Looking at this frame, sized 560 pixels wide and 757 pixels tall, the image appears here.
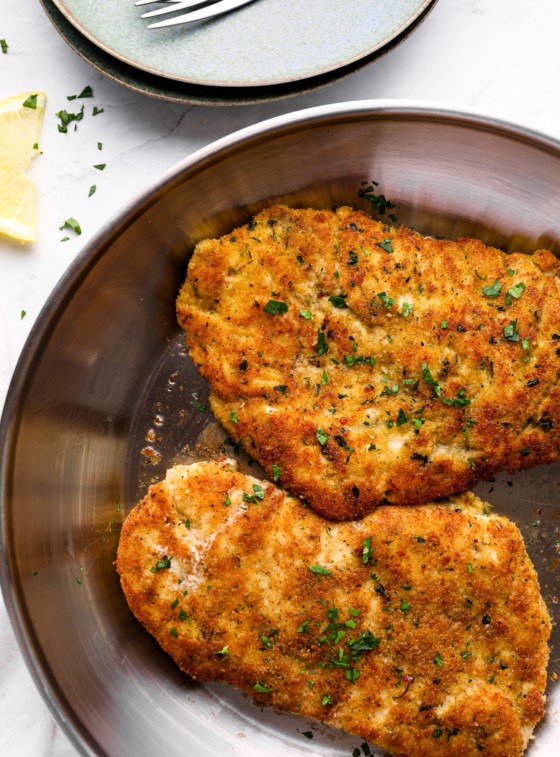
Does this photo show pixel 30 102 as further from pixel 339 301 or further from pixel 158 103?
pixel 339 301

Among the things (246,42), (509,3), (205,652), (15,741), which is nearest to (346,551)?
(205,652)

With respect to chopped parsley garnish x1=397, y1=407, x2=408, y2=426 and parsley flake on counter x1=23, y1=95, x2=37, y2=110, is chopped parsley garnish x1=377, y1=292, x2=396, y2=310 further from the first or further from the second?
parsley flake on counter x1=23, y1=95, x2=37, y2=110

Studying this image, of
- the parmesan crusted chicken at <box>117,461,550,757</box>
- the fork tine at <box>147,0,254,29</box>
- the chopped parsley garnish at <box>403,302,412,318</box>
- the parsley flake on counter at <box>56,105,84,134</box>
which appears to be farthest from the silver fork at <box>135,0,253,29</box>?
the parmesan crusted chicken at <box>117,461,550,757</box>

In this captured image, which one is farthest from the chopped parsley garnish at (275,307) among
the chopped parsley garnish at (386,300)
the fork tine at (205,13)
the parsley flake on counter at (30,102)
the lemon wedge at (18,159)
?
the parsley flake on counter at (30,102)

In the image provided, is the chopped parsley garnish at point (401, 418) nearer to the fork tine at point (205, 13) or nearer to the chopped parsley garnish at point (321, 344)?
the chopped parsley garnish at point (321, 344)

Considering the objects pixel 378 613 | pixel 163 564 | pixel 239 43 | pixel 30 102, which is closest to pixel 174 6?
pixel 239 43
